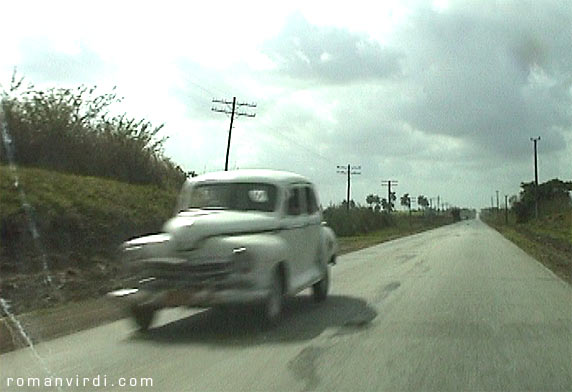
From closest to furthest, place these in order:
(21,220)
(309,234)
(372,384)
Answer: (372,384) → (309,234) → (21,220)

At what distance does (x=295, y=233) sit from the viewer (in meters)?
14.0

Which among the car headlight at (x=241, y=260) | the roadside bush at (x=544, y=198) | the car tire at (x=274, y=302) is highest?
the roadside bush at (x=544, y=198)

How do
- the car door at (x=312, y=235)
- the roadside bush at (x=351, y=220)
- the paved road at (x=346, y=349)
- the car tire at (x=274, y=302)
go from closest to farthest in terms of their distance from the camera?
1. the paved road at (x=346, y=349)
2. the car tire at (x=274, y=302)
3. the car door at (x=312, y=235)
4. the roadside bush at (x=351, y=220)

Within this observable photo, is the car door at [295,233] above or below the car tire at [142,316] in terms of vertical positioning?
above

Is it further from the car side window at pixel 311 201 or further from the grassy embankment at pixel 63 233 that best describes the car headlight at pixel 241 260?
the grassy embankment at pixel 63 233

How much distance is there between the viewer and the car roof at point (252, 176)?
45.6ft

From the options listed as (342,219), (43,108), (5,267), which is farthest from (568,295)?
(342,219)

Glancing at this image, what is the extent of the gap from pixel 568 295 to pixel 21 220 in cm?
1236

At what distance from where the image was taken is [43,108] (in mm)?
30469

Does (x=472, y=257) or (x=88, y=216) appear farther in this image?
(x=472, y=257)

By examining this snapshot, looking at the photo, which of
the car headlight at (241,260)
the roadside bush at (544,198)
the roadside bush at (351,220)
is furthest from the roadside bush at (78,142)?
the roadside bush at (544,198)

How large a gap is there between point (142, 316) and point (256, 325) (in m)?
1.67

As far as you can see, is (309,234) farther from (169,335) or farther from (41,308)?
(41,308)

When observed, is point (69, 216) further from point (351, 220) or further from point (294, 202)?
point (351, 220)
